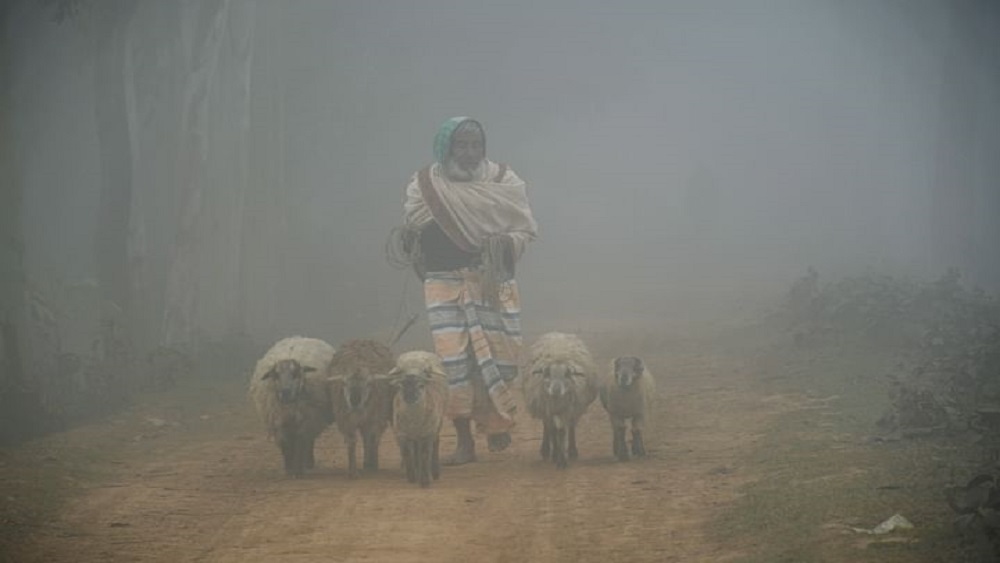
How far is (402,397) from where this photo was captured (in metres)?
10.9

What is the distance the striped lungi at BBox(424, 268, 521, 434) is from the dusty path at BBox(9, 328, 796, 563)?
0.50 meters

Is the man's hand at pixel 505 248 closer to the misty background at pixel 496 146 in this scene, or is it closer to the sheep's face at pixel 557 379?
the sheep's face at pixel 557 379

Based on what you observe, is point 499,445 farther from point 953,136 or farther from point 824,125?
point 824,125

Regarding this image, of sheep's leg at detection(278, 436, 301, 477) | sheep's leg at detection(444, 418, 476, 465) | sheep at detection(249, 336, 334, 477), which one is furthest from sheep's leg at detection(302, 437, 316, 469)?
sheep's leg at detection(444, 418, 476, 465)

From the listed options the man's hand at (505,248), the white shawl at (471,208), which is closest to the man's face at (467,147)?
the white shawl at (471,208)

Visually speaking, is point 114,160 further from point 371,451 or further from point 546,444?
point 546,444

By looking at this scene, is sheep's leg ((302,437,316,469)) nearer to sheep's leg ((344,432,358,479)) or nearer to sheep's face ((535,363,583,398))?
sheep's leg ((344,432,358,479))

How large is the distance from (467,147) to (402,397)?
2505 mm

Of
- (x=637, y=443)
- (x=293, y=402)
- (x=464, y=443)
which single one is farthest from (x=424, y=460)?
(x=637, y=443)

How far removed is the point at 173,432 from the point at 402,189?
32084 mm

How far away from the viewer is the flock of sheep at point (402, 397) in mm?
10977

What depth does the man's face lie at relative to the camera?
12.1 meters

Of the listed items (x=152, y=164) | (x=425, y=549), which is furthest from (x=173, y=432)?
(x=152, y=164)

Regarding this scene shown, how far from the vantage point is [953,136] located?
2708 cm
